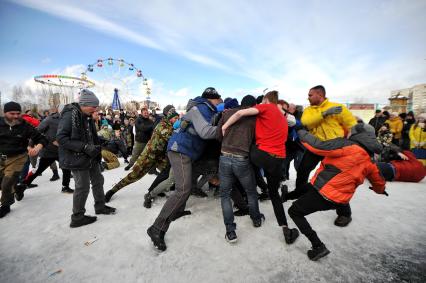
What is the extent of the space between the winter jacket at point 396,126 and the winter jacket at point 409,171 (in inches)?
109

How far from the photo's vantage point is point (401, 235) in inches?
120

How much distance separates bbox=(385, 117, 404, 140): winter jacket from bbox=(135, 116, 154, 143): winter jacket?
8.31 meters

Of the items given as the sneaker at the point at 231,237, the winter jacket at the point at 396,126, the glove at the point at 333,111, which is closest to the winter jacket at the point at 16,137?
the sneaker at the point at 231,237

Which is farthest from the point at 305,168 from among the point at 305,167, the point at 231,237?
the point at 231,237

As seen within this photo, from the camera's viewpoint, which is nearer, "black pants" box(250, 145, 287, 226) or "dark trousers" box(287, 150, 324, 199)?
"black pants" box(250, 145, 287, 226)

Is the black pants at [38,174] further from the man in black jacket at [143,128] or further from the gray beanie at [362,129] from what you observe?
the gray beanie at [362,129]

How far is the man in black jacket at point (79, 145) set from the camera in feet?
10.4

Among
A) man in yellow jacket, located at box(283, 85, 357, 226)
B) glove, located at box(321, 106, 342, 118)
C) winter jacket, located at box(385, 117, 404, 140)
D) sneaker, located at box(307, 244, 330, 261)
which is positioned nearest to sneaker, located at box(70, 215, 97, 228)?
sneaker, located at box(307, 244, 330, 261)

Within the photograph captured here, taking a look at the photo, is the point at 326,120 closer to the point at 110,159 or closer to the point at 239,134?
the point at 239,134

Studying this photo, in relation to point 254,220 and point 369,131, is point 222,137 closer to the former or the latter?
point 254,220

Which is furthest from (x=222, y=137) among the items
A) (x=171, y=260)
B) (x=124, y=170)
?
(x=124, y=170)

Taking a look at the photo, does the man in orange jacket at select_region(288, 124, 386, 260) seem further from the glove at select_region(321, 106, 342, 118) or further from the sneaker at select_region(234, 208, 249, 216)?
the sneaker at select_region(234, 208, 249, 216)

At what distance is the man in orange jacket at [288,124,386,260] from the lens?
2299mm

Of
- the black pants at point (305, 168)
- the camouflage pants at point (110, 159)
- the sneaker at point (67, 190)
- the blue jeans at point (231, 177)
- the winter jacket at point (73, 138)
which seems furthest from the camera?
the camouflage pants at point (110, 159)
